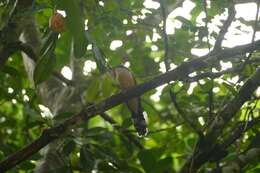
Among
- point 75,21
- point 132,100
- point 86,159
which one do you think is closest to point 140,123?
point 132,100

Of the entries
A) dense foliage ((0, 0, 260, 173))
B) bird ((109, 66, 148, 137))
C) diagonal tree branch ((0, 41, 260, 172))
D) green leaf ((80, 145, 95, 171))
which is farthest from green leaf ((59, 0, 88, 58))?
green leaf ((80, 145, 95, 171))

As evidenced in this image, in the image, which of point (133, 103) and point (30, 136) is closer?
point (133, 103)

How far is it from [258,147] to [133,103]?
18.6 inches

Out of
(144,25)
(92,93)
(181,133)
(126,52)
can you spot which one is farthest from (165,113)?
(92,93)

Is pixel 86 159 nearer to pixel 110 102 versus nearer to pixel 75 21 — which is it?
pixel 110 102

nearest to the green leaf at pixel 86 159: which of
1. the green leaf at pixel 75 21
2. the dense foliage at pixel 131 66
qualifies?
the dense foliage at pixel 131 66

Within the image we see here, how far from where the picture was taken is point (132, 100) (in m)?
1.76

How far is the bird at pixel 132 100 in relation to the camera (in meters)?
1.67

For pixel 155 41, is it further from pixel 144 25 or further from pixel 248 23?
pixel 248 23

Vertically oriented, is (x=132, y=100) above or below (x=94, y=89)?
below

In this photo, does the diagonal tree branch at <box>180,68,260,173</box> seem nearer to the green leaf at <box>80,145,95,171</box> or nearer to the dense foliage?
the dense foliage

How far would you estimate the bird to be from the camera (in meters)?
1.67

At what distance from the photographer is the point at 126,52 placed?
7.60 feet

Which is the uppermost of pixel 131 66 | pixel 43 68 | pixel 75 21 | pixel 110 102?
pixel 75 21
